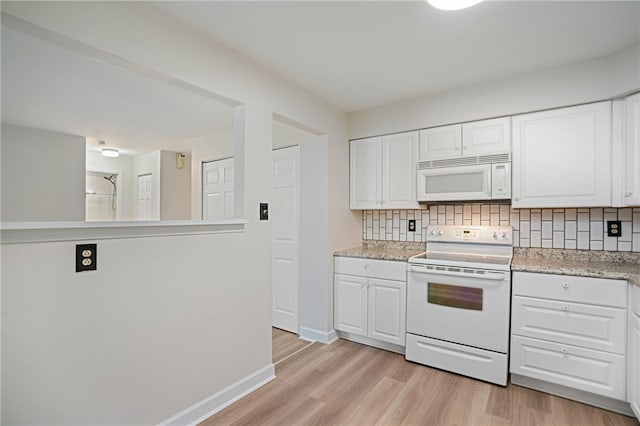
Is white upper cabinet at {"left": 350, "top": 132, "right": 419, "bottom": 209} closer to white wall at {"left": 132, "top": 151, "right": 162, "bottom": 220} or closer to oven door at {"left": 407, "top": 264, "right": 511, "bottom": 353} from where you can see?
oven door at {"left": 407, "top": 264, "right": 511, "bottom": 353}

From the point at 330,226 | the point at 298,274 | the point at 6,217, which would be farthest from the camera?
the point at 6,217

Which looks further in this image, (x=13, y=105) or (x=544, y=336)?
(x=13, y=105)

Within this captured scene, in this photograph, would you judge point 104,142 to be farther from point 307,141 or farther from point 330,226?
point 330,226

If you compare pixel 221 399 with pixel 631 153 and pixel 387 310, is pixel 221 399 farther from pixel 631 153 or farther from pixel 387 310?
pixel 631 153

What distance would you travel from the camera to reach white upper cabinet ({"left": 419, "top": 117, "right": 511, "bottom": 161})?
8.40 feet

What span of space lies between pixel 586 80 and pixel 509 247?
4.48ft

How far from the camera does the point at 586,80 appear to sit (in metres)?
2.23

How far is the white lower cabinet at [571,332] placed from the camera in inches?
75.8

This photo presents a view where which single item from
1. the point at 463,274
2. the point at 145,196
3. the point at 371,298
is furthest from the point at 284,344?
the point at 145,196

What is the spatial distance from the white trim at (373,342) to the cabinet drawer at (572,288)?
3.69 feet

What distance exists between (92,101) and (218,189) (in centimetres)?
166

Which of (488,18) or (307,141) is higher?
(488,18)

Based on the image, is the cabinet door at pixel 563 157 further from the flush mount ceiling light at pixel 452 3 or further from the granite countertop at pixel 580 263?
the flush mount ceiling light at pixel 452 3

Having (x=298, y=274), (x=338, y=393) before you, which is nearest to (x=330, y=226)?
(x=298, y=274)
